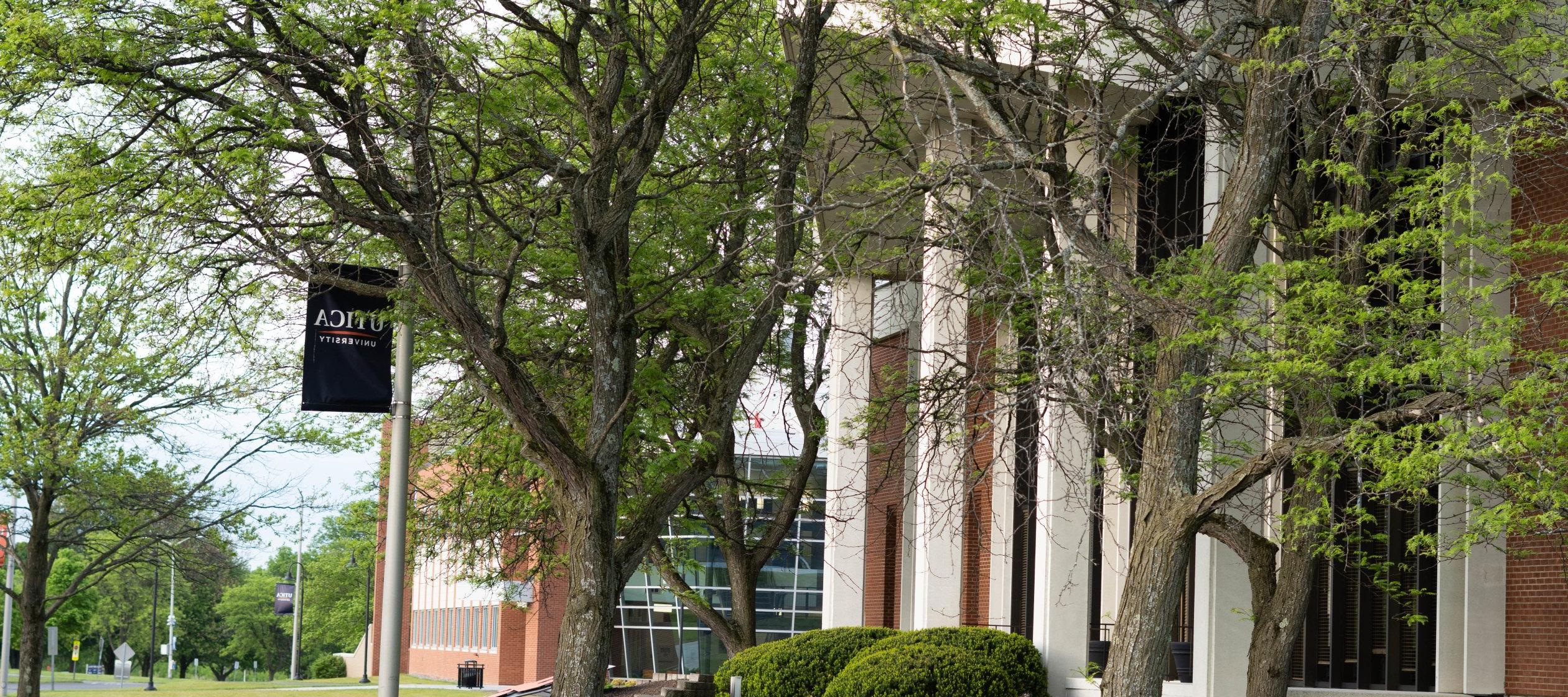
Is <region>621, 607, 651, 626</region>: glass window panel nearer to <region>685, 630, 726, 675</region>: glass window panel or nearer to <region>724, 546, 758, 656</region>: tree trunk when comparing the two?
<region>685, 630, 726, 675</region>: glass window panel

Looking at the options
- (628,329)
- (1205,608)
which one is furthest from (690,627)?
(628,329)

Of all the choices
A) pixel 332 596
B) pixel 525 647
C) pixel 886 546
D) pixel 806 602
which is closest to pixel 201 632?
pixel 332 596

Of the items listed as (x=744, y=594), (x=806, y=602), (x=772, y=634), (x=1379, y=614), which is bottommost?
(x=772, y=634)

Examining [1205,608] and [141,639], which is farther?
[141,639]

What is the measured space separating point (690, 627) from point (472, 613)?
1752 centimetres

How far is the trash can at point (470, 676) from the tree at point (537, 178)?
37658 millimetres

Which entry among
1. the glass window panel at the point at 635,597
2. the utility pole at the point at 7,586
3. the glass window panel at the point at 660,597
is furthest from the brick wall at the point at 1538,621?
the glass window panel at the point at 635,597

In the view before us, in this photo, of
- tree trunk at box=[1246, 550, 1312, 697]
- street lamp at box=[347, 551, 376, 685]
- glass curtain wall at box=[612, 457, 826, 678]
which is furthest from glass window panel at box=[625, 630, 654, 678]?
tree trunk at box=[1246, 550, 1312, 697]

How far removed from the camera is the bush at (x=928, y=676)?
655 inches

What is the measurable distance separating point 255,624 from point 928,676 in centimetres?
9906

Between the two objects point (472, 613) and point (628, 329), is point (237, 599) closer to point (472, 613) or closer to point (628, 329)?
point (472, 613)

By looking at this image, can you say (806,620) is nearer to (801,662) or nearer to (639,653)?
(639,653)

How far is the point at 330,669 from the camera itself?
267 feet

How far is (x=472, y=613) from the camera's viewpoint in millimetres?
60188
